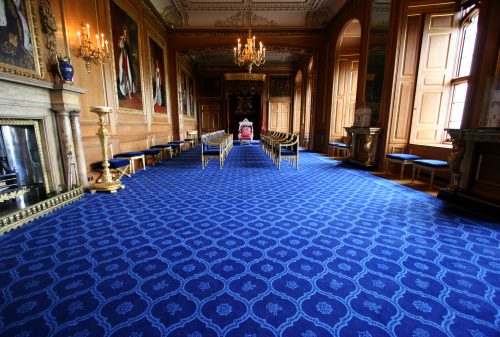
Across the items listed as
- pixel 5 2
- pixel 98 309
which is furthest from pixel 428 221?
pixel 5 2

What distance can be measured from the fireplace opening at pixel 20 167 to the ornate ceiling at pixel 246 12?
651 cm

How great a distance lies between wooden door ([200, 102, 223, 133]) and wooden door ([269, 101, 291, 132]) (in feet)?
11.5

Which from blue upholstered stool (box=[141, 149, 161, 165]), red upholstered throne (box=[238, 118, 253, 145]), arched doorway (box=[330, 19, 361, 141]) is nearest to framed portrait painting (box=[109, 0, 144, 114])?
blue upholstered stool (box=[141, 149, 161, 165])

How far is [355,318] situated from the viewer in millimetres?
1420

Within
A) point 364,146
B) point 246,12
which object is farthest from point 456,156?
point 246,12

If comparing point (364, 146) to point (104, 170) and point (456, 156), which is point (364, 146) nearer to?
point (456, 156)

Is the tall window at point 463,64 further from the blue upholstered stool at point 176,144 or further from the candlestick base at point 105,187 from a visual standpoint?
the blue upholstered stool at point 176,144

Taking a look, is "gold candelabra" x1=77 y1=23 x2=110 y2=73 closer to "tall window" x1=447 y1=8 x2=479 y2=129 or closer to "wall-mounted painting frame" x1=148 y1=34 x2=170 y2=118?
"wall-mounted painting frame" x1=148 y1=34 x2=170 y2=118

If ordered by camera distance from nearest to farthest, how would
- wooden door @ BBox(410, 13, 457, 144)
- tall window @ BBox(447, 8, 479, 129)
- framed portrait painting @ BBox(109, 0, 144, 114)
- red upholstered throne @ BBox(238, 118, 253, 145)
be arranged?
tall window @ BBox(447, 8, 479, 129)
wooden door @ BBox(410, 13, 457, 144)
framed portrait painting @ BBox(109, 0, 144, 114)
red upholstered throne @ BBox(238, 118, 253, 145)

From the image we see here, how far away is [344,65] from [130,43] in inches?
290

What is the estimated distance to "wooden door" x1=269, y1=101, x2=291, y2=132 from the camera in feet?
51.5

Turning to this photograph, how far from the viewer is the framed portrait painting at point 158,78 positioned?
25.3 ft

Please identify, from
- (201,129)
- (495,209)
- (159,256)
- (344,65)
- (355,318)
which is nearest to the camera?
(355,318)

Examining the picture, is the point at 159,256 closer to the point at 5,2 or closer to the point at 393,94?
the point at 5,2
